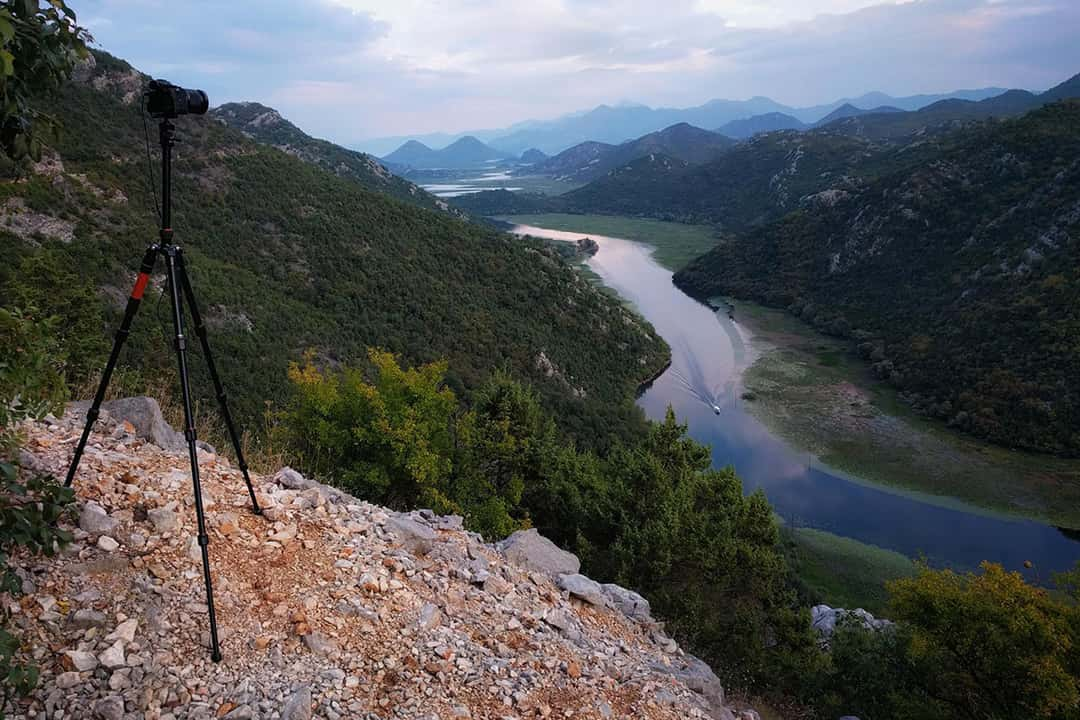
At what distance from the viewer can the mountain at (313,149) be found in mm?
86062

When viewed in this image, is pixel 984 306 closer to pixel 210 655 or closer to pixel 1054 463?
pixel 1054 463

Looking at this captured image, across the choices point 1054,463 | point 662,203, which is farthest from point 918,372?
point 662,203

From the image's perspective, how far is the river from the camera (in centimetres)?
3091

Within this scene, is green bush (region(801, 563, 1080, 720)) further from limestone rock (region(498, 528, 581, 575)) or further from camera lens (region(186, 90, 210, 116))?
camera lens (region(186, 90, 210, 116))

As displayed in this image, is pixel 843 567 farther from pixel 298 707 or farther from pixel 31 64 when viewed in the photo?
pixel 31 64

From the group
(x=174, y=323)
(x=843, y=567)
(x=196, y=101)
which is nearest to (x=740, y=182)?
(x=843, y=567)

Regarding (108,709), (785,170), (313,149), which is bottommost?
(108,709)

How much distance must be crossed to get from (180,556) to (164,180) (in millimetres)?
2846

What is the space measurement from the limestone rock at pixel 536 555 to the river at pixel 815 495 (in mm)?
17360

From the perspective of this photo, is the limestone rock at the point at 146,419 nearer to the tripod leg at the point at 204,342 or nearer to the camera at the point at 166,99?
the tripod leg at the point at 204,342

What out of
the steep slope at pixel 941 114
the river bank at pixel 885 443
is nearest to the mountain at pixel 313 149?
the river bank at pixel 885 443

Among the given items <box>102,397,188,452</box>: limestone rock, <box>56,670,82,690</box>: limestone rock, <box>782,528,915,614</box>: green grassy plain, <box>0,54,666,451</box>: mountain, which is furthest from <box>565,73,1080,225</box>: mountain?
<box>56,670,82,690</box>: limestone rock

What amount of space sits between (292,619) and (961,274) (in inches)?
2776

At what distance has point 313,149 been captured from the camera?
3506 inches
